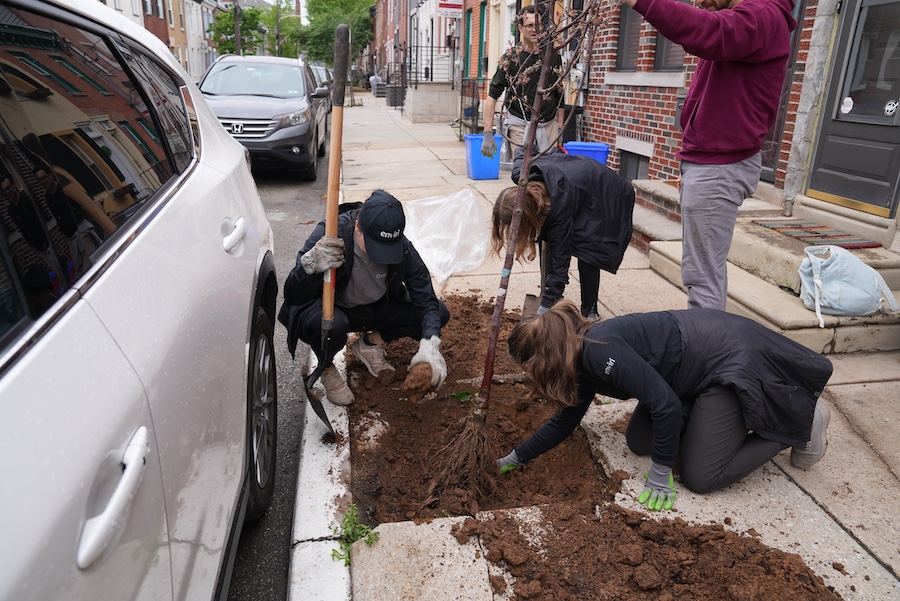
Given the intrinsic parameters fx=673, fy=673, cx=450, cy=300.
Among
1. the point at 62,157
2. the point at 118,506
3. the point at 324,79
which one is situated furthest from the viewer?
the point at 324,79

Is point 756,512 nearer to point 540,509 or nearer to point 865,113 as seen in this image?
point 540,509

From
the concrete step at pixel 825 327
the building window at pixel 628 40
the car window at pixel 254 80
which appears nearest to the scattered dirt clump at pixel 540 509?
the concrete step at pixel 825 327

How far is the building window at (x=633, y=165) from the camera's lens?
8102 mm

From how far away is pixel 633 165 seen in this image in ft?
27.4

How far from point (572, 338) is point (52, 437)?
191 cm

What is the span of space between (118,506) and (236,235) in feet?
4.62

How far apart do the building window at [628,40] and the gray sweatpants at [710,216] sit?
515cm

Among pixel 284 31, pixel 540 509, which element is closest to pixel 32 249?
pixel 540 509

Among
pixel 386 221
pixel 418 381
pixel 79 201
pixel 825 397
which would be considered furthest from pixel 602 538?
pixel 79 201

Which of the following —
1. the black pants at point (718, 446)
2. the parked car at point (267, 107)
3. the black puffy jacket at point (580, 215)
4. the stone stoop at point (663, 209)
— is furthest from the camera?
the parked car at point (267, 107)

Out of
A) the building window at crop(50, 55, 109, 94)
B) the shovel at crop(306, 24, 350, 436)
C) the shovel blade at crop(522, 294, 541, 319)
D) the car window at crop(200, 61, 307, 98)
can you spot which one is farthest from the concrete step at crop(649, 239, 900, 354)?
the car window at crop(200, 61, 307, 98)

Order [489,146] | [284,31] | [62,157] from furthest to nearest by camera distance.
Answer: [284,31], [489,146], [62,157]

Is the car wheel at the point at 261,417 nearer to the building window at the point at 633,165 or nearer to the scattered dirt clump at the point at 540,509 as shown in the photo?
the scattered dirt clump at the point at 540,509

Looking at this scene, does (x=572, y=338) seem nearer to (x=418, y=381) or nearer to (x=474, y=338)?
(x=418, y=381)
